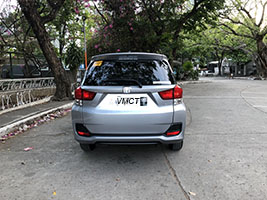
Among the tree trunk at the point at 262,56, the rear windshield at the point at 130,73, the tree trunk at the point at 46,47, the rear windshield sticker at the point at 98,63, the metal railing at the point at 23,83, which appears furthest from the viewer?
the tree trunk at the point at 262,56

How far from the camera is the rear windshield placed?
3.29m

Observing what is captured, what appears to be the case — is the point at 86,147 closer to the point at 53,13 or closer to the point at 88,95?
the point at 88,95

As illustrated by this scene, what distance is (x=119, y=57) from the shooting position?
349 centimetres

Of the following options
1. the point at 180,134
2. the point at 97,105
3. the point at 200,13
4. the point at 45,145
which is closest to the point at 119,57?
the point at 97,105

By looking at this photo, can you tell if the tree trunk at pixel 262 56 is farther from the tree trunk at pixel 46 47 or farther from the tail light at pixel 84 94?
the tail light at pixel 84 94

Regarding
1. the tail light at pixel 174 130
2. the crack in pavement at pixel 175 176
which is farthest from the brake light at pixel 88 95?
the crack in pavement at pixel 175 176

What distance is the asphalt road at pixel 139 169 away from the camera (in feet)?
8.93

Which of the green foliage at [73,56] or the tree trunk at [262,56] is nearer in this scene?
the green foliage at [73,56]

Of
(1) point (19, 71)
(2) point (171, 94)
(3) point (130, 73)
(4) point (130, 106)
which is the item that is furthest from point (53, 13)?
(2) point (171, 94)

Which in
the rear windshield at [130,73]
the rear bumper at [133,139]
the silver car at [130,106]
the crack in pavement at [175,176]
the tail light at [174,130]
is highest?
the rear windshield at [130,73]

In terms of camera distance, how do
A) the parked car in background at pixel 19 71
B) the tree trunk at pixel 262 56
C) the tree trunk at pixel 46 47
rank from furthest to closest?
1. the tree trunk at pixel 262 56
2. the parked car in background at pixel 19 71
3. the tree trunk at pixel 46 47

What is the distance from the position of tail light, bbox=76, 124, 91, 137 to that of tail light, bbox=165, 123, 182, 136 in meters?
1.15

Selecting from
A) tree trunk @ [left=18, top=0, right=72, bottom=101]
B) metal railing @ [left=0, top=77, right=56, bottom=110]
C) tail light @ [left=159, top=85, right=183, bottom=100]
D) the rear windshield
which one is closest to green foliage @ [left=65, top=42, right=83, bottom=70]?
metal railing @ [left=0, top=77, right=56, bottom=110]

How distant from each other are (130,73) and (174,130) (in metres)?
1.03
